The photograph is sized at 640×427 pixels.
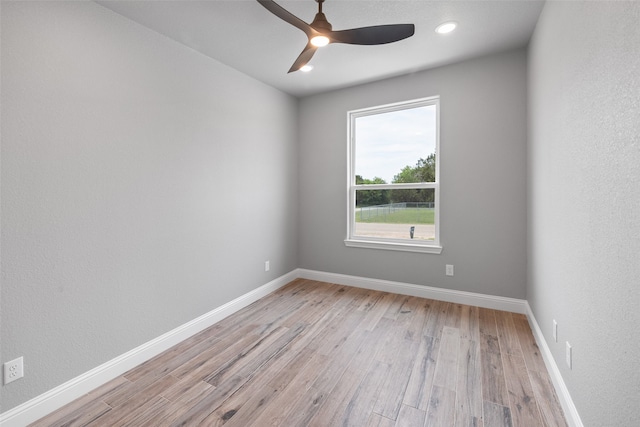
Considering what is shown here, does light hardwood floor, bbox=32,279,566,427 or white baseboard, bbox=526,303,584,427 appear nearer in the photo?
white baseboard, bbox=526,303,584,427

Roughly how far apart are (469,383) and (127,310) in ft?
8.10

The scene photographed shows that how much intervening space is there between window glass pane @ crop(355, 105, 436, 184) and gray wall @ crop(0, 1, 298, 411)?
162 cm

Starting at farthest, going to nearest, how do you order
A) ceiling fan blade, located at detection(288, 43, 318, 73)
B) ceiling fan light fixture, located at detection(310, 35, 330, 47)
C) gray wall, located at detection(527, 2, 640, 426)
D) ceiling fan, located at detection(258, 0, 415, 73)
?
1. ceiling fan blade, located at detection(288, 43, 318, 73)
2. ceiling fan light fixture, located at detection(310, 35, 330, 47)
3. ceiling fan, located at detection(258, 0, 415, 73)
4. gray wall, located at detection(527, 2, 640, 426)

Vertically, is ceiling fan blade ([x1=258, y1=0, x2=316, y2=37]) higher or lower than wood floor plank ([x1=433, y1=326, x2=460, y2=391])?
higher

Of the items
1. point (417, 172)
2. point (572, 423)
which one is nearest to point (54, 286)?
point (572, 423)

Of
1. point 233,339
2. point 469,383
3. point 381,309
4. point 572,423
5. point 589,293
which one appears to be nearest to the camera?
point 589,293

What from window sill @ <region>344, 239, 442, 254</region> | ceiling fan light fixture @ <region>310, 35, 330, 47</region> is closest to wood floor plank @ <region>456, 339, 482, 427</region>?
window sill @ <region>344, 239, 442, 254</region>

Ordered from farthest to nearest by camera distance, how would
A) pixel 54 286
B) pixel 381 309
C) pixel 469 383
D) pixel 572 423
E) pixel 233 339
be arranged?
pixel 381 309, pixel 233 339, pixel 469 383, pixel 54 286, pixel 572 423

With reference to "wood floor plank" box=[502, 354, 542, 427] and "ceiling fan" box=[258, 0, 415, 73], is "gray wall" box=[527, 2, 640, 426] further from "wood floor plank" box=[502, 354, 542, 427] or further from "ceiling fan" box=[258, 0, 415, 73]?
"ceiling fan" box=[258, 0, 415, 73]

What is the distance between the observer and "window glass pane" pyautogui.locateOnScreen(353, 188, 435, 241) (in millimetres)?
3379

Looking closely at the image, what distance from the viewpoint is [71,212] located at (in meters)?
1.81

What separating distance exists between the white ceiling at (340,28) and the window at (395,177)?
0.57 m

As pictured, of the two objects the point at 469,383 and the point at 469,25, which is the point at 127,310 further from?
the point at 469,25

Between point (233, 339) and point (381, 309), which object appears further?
point (381, 309)
